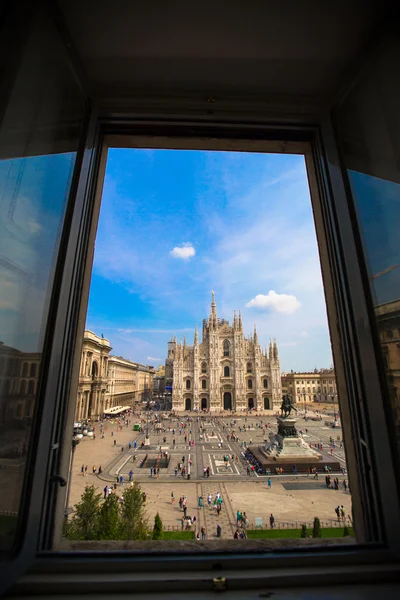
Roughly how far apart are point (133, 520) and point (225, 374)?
96.1ft

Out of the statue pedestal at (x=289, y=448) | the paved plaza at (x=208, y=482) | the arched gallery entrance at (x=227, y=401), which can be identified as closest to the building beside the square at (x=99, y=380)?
the paved plaza at (x=208, y=482)

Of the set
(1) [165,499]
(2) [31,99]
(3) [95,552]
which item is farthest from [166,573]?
(1) [165,499]

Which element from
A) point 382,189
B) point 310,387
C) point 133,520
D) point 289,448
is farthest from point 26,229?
point 310,387

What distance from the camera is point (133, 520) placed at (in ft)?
17.8

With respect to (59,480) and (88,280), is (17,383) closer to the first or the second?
(59,480)

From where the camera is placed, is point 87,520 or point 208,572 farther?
point 87,520

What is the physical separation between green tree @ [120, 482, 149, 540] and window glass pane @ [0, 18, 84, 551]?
16.1 ft

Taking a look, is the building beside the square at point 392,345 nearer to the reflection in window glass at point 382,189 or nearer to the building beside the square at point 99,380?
the reflection in window glass at point 382,189

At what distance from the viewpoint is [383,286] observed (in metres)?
1.27

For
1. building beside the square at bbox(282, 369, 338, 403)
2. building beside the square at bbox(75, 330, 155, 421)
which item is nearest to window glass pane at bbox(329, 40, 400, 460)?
building beside the square at bbox(75, 330, 155, 421)

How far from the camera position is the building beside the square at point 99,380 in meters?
20.7

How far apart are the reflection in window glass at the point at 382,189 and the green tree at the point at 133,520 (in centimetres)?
532

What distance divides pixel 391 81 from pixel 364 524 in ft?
5.73

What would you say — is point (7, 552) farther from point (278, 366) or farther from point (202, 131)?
point (278, 366)
